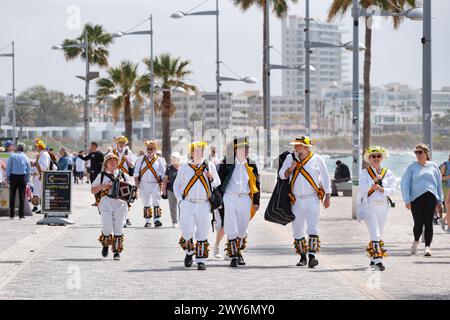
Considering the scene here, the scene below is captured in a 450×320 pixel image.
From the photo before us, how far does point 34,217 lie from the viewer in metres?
29.2

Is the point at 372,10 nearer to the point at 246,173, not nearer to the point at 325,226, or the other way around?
the point at 325,226

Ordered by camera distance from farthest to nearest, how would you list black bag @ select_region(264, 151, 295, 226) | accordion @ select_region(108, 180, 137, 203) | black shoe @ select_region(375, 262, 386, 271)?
accordion @ select_region(108, 180, 137, 203) → black bag @ select_region(264, 151, 295, 226) → black shoe @ select_region(375, 262, 386, 271)

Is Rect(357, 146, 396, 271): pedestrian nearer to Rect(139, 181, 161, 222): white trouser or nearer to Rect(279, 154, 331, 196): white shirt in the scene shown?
Rect(279, 154, 331, 196): white shirt

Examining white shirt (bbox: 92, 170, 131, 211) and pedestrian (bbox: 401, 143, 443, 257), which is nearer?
white shirt (bbox: 92, 170, 131, 211)

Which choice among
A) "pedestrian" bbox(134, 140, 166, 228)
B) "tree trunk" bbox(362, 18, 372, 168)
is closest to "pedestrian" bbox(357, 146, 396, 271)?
"pedestrian" bbox(134, 140, 166, 228)

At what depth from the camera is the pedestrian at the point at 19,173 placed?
27.9m

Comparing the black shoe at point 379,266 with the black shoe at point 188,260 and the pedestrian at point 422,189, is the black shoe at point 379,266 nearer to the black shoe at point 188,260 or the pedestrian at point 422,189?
the pedestrian at point 422,189

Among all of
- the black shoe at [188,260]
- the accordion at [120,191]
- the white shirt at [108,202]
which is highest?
the accordion at [120,191]

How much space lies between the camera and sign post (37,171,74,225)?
1021 inches

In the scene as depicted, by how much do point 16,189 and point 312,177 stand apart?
44.5 ft

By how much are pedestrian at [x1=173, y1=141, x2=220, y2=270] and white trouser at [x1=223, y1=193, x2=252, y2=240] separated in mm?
304

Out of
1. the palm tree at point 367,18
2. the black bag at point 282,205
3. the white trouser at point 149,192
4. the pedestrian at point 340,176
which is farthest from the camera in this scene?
the palm tree at point 367,18

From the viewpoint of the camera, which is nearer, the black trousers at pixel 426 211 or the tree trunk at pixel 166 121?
the black trousers at pixel 426 211

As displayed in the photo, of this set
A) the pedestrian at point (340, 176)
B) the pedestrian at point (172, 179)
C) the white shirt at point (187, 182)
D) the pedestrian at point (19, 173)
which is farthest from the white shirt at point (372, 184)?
the pedestrian at point (340, 176)
